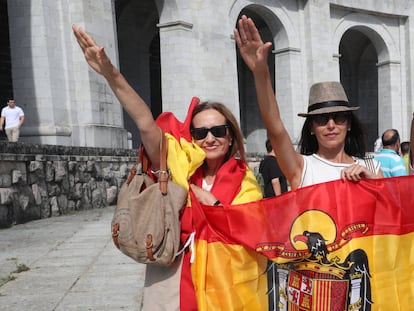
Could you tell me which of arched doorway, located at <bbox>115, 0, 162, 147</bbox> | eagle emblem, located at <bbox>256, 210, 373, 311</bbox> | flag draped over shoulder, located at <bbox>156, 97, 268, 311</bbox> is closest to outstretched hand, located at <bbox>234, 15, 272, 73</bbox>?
flag draped over shoulder, located at <bbox>156, 97, 268, 311</bbox>

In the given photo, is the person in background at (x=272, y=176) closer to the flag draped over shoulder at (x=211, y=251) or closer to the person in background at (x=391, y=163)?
the person in background at (x=391, y=163)

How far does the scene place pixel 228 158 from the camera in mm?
2777

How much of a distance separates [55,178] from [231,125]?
8.32 meters

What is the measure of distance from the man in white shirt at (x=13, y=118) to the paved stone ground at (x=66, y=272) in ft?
12.3

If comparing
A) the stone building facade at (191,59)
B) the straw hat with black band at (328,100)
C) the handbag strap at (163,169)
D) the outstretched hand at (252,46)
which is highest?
the stone building facade at (191,59)

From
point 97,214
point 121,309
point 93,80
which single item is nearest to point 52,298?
point 121,309

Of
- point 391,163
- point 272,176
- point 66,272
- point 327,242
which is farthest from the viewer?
point 272,176

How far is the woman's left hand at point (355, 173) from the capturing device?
8.46 ft

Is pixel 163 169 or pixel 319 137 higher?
pixel 319 137

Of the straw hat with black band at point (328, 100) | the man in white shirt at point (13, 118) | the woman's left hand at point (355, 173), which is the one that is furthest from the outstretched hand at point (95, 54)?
the man in white shirt at point (13, 118)

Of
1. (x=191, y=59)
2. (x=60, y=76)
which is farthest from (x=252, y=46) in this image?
(x=191, y=59)

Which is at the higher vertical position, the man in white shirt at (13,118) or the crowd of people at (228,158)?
the man in white shirt at (13,118)

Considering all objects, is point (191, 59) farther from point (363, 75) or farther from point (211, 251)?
point (363, 75)

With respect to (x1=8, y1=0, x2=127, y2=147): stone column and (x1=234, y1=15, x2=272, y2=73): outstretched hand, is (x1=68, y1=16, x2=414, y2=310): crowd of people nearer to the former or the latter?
(x1=234, y1=15, x2=272, y2=73): outstretched hand
